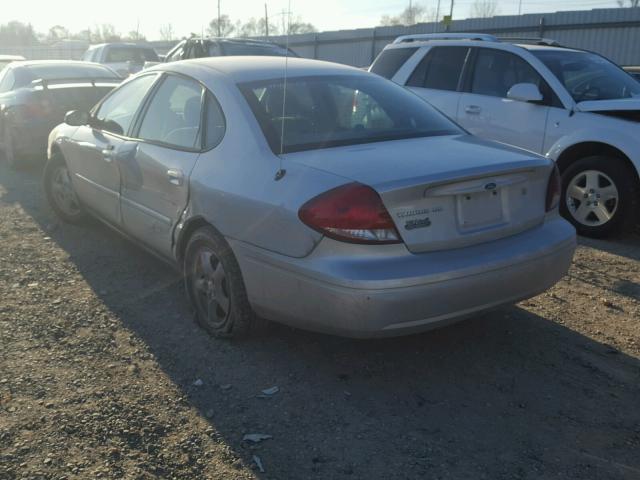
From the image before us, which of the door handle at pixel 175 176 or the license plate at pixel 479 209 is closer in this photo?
the license plate at pixel 479 209

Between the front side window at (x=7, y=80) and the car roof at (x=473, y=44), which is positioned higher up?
the car roof at (x=473, y=44)

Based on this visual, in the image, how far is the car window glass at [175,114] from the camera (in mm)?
4152

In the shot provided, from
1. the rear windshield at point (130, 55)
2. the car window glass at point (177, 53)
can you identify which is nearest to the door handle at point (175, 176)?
the car window glass at point (177, 53)

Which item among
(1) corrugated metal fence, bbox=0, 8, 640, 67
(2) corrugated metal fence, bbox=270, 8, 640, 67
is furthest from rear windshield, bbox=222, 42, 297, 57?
(2) corrugated metal fence, bbox=270, 8, 640, 67

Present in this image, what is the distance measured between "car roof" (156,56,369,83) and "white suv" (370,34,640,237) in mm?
2619

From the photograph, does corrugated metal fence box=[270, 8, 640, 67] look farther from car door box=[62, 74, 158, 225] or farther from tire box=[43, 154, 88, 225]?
car door box=[62, 74, 158, 225]

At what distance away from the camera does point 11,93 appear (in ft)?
30.2

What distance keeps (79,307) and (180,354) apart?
104cm

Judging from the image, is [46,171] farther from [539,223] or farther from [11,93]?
[539,223]

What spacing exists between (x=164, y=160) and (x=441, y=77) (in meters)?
4.30

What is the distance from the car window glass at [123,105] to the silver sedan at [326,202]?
157 millimetres

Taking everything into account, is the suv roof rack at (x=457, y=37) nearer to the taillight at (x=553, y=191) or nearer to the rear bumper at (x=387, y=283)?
the taillight at (x=553, y=191)

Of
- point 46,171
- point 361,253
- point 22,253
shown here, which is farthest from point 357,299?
point 46,171

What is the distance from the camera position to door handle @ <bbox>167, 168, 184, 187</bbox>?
399cm
